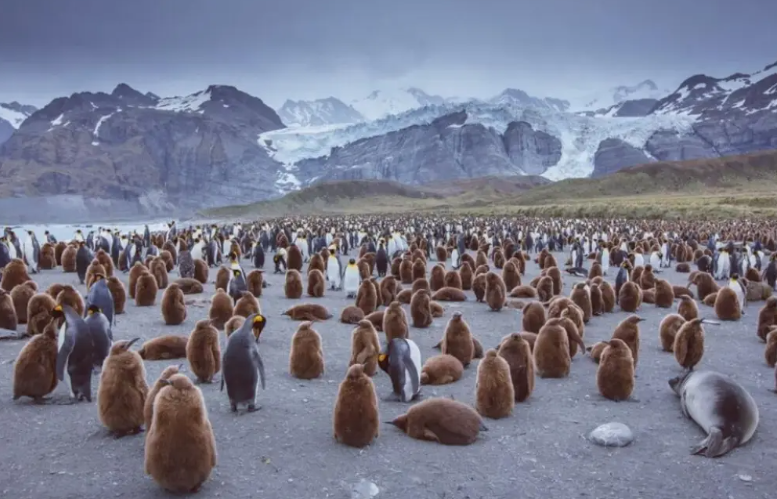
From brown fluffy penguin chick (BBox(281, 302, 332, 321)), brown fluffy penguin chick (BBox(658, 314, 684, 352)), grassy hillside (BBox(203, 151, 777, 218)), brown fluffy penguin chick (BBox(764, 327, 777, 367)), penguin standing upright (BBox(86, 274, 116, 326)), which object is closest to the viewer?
brown fluffy penguin chick (BBox(764, 327, 777, 367))

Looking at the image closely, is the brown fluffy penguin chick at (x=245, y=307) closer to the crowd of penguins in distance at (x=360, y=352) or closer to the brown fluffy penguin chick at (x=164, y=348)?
the crowd of penguins in distance at (x=360, y=352)

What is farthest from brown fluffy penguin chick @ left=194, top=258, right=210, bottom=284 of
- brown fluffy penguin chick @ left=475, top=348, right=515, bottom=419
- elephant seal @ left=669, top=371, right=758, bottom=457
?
elephant seal @ left=669, top=371, right=758, bottom=457

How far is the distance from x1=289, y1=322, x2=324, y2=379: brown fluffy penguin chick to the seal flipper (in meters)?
3.68

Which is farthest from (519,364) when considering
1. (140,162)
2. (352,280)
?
(140,162)

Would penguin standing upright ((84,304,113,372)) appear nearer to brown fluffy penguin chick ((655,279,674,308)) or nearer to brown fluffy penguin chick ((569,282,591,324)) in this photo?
brown fluffy penguin chick ((569,282,591,324))

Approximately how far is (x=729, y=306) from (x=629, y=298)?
5.10 ft

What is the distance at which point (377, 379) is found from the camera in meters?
7.01

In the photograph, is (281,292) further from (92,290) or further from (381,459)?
(381,459)

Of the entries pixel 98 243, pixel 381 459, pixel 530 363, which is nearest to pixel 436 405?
pixel 381 459

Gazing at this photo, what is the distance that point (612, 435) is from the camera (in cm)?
511

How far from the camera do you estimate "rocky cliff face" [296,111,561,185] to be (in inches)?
5330

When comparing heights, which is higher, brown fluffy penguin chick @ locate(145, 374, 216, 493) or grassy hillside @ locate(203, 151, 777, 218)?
grassy hillside @ locate(203, 151, 777, 218)

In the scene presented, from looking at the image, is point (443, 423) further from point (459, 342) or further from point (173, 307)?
point (173, 307)

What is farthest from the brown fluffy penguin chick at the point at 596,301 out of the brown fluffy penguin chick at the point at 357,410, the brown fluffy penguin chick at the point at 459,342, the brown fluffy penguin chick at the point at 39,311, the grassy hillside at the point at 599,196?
the grassy hillside at the point at 599,196
